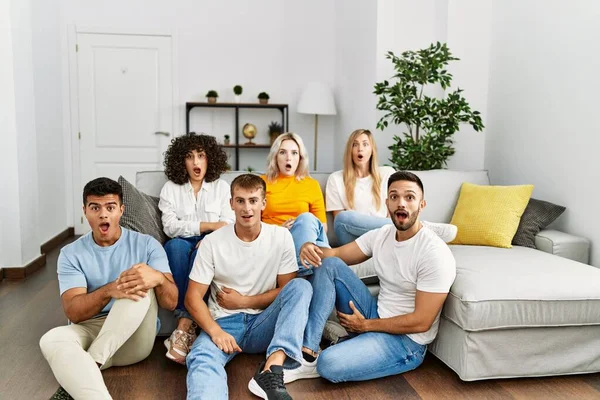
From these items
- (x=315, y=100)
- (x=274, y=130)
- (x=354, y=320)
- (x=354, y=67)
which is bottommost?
(x=354, y=320)

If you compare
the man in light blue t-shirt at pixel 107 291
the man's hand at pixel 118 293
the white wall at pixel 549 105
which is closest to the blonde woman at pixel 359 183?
the white wall at pixel 549 105

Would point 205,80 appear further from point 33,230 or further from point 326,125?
point 33,230

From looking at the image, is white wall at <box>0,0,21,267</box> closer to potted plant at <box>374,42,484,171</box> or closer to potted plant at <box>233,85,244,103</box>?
potted plant at <box>233,85,244,103</box>

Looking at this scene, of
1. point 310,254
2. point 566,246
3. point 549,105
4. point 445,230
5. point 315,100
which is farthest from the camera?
point 315,100

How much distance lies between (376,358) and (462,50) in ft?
10.1

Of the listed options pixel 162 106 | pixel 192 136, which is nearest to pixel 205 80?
pixel 162 106

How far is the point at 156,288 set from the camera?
8.66ft

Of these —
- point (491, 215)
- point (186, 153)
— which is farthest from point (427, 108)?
point (186, 153)

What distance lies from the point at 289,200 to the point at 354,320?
101 centimetres

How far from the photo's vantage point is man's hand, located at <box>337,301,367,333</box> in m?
2.68

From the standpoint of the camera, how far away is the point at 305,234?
306 centimetres

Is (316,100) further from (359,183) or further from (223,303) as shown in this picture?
(223,303)

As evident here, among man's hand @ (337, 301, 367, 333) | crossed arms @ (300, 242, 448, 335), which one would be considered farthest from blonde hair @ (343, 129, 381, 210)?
man's hand @ (337, 301, 367, 333)

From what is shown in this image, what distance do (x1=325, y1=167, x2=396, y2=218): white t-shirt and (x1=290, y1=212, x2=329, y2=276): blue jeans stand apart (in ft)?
1.61
